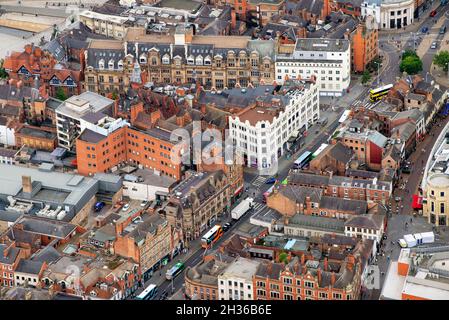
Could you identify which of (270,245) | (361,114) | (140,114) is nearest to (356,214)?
(270,245)

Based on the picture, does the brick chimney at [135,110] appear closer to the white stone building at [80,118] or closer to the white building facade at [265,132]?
the white stone building at [80,118]

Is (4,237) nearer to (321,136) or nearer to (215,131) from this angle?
(215,131)

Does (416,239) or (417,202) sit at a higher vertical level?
(417,202)

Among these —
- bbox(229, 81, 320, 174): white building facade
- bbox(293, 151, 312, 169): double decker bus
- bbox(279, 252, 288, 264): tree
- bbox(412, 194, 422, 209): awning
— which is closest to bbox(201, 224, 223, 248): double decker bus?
bbox(279, 252, 288, 264): tree

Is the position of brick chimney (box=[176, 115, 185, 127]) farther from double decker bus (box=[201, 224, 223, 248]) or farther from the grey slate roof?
the grey slate roof

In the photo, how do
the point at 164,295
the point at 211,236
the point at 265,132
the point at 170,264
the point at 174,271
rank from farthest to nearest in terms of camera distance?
the point at 265,132 → the point at 211,236 → the point at 170,264 → the point at 174,271 → the point at 164,295

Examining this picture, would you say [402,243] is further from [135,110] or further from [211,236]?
[135,110]

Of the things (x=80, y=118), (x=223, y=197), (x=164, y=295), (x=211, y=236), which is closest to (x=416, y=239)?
(x=211, y=236)

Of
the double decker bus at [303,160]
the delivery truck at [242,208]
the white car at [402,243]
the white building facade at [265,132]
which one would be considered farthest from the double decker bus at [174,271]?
the double decker bus at [303,160]
